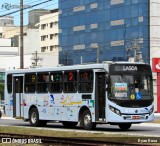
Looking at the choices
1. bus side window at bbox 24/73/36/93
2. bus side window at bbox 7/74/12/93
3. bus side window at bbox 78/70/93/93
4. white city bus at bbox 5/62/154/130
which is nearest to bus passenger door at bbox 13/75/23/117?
bus side window at bbox 7/74/12/93

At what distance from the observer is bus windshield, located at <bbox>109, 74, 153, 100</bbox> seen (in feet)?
78.5

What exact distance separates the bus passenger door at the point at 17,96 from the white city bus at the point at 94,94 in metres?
1.10

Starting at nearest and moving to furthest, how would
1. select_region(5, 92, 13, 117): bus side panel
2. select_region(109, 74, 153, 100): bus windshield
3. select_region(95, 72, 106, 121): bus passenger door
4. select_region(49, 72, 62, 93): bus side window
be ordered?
select_region(109, 74, 153, 100): bus windshield → select_region(95, 72, 106, 121): bus passenger door → select_region(49, 72, 62, 93): bus side window → select_region(5, 92, 13, 117): bus side panel

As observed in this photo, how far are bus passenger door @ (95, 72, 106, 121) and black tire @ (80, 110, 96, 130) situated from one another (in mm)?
497

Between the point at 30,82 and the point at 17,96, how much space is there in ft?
5.39

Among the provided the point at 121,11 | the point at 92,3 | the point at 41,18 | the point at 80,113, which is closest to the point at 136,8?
the point at 121,11

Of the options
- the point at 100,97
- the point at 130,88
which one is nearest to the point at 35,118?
the point at 100,97

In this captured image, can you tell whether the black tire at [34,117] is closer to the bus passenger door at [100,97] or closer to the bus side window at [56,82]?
the bus side window at [56,82]

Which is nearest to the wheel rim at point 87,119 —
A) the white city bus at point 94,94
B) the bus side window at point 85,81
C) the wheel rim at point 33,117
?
the white city bus at point 94,94

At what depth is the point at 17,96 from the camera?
30312 millimetres

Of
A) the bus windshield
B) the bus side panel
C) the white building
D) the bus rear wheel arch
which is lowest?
the bus rear wheel arch

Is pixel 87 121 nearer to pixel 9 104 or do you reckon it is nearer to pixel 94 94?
pixel 94 94

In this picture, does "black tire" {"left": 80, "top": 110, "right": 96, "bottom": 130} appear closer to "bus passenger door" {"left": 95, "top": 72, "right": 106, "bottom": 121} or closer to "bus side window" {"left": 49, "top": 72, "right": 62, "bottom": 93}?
"bus passenger door" {"left": 95, "top": 72, "right": 106, "bottom": 121}

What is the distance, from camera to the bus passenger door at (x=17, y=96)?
30028 mm
